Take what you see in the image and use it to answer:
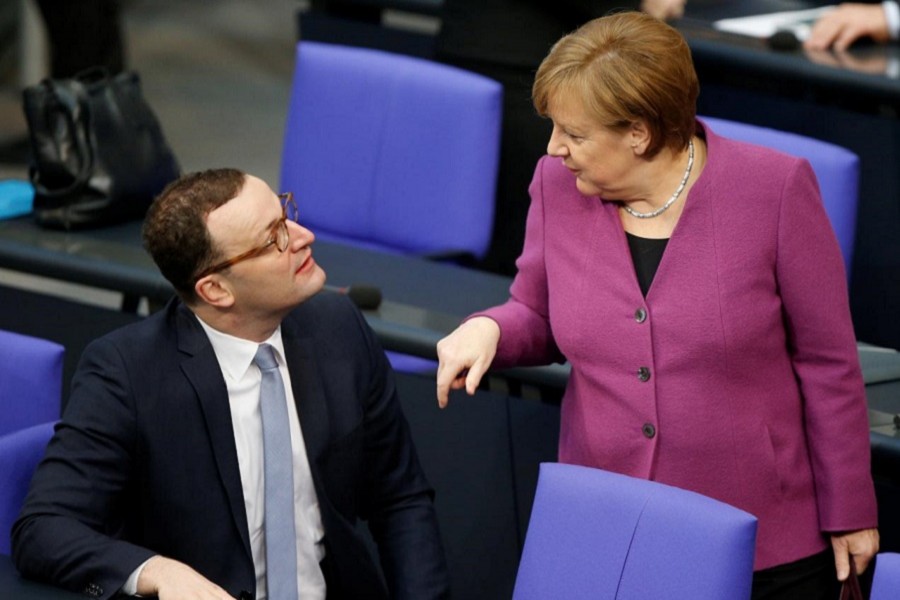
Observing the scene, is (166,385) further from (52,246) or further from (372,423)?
(52,246)

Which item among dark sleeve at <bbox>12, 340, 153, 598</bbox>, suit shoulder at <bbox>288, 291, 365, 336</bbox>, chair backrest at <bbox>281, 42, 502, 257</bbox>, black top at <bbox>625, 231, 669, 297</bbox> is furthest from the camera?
chair backrest at <bbox>281, 42, 502, 257</bbox>

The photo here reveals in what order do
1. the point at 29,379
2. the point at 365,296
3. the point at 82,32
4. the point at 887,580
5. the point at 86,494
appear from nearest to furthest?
the point at 887,580 → the point at 86,494 → the point at 29,379 → the point at 365,296 → the point at 82,32

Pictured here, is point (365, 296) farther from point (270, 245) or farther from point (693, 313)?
point (693, 313)

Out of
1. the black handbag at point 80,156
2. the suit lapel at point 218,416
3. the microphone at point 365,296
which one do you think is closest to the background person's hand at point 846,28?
the microphone at point 365,296

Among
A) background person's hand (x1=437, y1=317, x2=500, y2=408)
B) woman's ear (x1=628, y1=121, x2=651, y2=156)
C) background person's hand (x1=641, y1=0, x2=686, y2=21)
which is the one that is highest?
Result: woman's ear (x1=628, y1=121, x2=651, y2=156)

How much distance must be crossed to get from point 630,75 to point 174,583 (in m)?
1.00

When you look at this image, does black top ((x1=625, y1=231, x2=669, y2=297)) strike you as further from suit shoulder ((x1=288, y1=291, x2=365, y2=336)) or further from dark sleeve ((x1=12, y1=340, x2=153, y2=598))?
dark sleeve ((x1=12, y1=340, x2=153, y2=598))

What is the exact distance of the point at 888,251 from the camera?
164 inches

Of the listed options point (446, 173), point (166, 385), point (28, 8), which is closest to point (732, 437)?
point (166, 385)

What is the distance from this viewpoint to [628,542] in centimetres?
235

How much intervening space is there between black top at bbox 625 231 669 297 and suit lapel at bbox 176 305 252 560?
681mm

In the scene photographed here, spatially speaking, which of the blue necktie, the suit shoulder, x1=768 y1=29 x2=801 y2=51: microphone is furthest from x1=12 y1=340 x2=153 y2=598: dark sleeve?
x1=768 y1=29 x2=801 y2=51: microphone

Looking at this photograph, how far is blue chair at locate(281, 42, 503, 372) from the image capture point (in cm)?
411

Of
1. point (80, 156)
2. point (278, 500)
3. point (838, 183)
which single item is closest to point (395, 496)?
point (278, 500)
